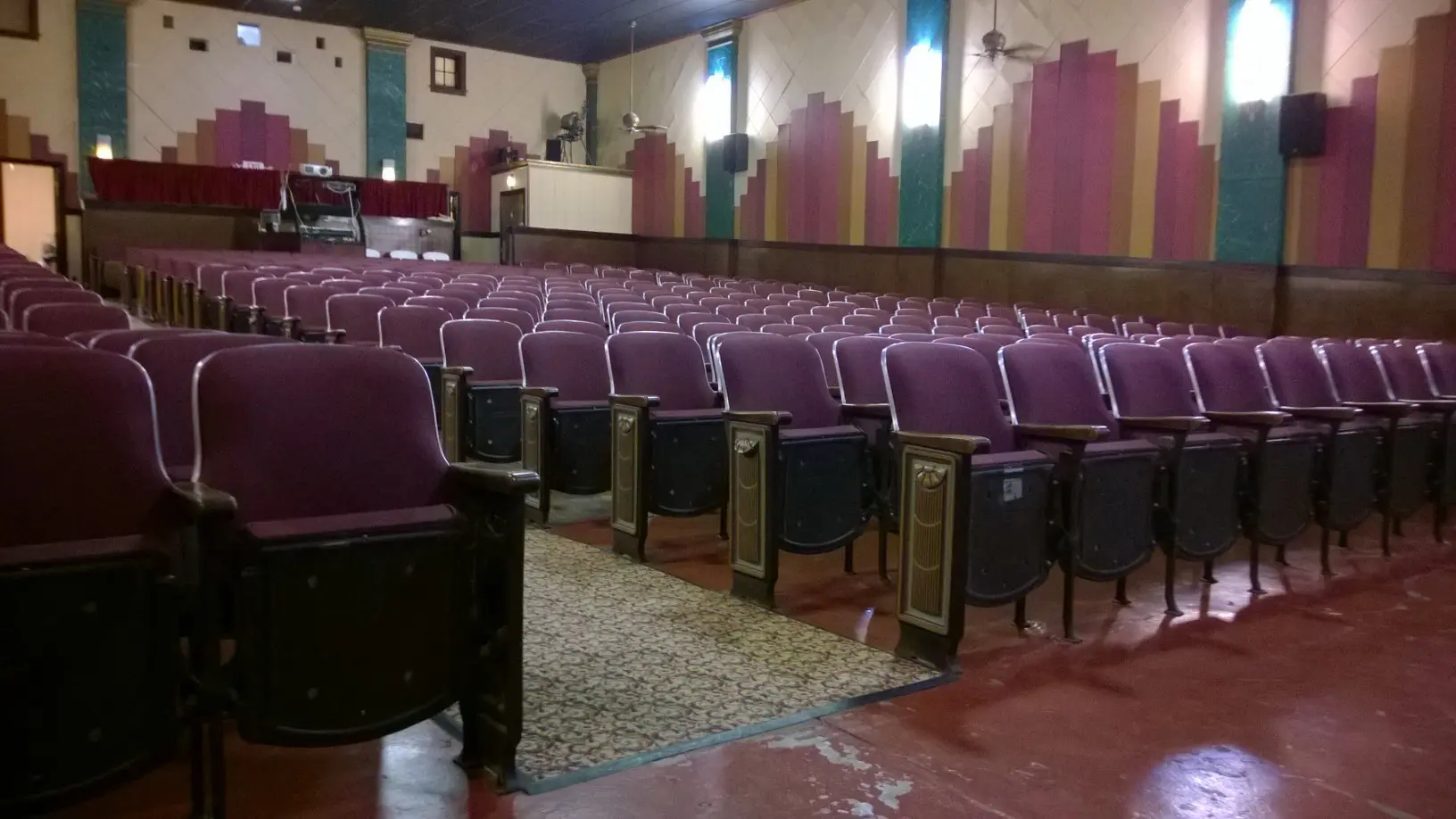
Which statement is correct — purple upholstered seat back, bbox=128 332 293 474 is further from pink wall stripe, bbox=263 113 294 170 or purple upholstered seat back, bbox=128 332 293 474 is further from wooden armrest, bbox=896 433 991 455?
pink wall stripe, bbox=263 113 294 170

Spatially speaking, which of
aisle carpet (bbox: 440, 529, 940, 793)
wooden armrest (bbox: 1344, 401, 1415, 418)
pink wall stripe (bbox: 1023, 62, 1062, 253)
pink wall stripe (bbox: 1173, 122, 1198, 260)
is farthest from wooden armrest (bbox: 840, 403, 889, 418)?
pink wall stripe (bbox: 1023, 62, 1062, 253)

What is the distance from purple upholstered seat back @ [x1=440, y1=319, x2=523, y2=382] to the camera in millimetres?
4727

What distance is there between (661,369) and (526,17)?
1165cm

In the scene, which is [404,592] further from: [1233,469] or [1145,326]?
[1145,326]

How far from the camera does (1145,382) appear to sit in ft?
12.6

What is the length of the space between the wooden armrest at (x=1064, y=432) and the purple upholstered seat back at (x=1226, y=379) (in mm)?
1324

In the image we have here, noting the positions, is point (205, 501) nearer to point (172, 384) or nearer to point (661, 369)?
point (172, 384)

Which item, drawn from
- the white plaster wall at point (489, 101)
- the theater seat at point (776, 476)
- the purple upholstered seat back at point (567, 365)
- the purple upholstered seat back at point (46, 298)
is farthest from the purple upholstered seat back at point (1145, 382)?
the white plaster wall at point (489, 101)

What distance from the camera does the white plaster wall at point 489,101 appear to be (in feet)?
51.0

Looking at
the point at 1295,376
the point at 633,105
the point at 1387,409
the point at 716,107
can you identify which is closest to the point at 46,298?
the point at 1295,376

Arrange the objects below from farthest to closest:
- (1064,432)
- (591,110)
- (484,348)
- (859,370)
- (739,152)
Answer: (591,110) < (739,152) < (484,348) < (859,370) < (1064,432)

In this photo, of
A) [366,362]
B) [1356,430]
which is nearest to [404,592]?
[366,362]

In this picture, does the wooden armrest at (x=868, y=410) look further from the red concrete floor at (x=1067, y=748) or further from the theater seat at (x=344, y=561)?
the theater seat at (x=344, y=561)

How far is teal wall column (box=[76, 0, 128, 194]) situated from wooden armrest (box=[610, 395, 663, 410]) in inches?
494
